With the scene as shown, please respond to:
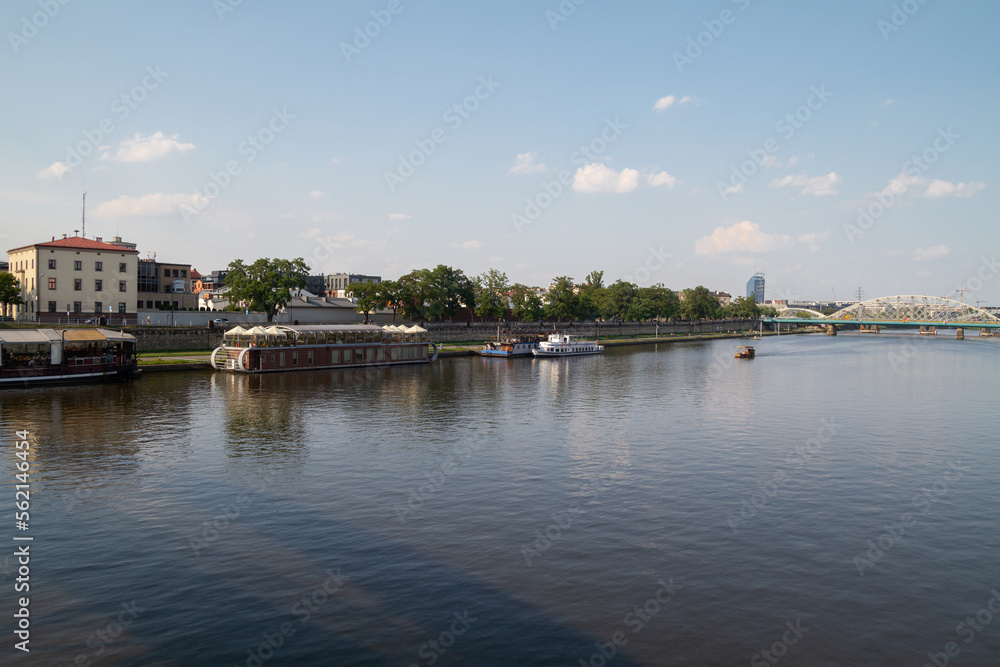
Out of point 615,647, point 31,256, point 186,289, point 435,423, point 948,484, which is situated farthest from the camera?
point 186,289

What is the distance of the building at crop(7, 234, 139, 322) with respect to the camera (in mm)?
98312

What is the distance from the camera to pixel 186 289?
139 m

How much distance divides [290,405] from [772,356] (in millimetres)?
117164

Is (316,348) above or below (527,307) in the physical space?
below

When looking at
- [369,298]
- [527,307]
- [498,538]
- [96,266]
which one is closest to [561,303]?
[527,307]

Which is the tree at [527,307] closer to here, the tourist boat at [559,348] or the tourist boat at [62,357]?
the tourist boat at [559,348]

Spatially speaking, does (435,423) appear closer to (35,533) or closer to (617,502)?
(617,502)

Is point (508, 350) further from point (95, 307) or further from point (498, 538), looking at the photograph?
point (498, 538)

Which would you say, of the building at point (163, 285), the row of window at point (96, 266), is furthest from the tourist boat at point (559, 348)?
the row of window at point (96, 266)

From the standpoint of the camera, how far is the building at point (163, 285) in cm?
12469

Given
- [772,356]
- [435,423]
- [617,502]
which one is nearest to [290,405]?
[435,423]

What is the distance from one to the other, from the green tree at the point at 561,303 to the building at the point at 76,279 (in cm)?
10639

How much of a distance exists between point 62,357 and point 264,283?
128 feet

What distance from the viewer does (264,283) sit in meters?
103
